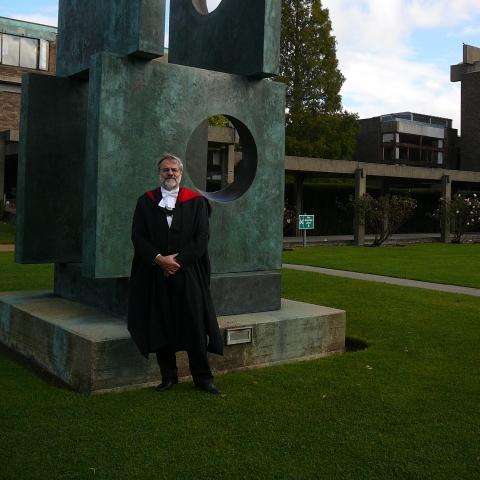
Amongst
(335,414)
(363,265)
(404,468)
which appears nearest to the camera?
(404,468)

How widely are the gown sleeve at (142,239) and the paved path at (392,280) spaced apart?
682 cm

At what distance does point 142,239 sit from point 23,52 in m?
34.9

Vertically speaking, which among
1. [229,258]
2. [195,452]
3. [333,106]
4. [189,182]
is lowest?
[195,452]

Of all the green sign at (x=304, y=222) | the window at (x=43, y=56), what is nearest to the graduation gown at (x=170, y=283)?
the green sign at (x=304, y=222)

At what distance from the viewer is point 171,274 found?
4.18m

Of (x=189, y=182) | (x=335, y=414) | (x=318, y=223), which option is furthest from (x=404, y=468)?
(x=318, y=223)

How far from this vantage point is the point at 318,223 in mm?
29438

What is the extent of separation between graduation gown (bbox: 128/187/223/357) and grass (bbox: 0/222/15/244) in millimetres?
16648

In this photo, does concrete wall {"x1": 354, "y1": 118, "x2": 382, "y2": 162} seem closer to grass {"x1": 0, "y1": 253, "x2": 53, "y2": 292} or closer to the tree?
the tree

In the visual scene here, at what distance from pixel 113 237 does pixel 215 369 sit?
52.7 inches

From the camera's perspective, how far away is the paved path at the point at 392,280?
33.5 feet

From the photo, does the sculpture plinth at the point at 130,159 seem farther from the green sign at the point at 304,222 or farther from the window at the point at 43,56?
the window at the point at 43,56

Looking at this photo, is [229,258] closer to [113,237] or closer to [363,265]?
[113,237]

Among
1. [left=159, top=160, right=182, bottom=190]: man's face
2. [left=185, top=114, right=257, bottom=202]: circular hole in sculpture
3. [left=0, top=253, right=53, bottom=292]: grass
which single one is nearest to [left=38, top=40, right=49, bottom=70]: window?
[left=0, top=253, right=53, bottom=292]: grass
